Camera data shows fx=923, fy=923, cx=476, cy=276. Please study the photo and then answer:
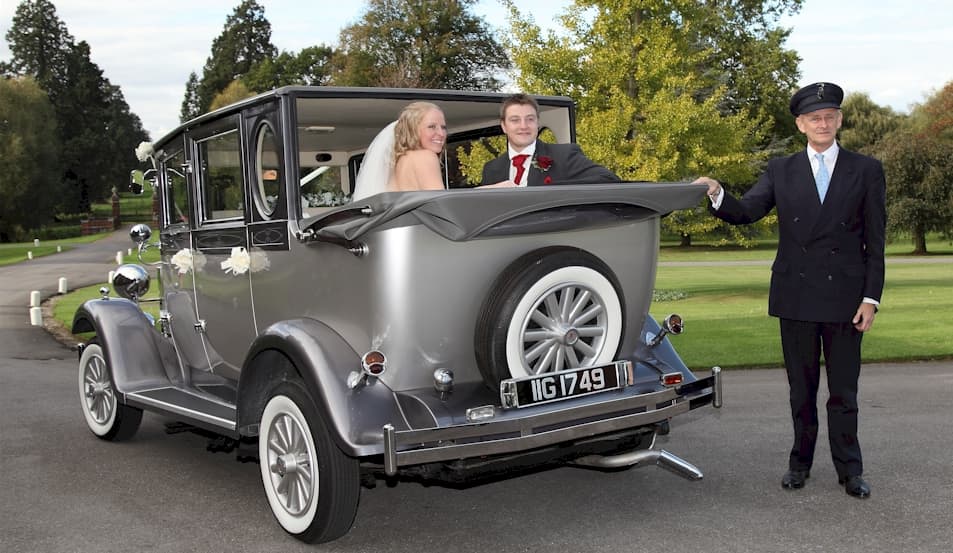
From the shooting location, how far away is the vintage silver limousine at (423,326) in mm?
4086

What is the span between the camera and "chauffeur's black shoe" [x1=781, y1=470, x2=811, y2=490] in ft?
16.5

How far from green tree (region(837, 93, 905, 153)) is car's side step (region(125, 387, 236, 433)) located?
56234 millimetres

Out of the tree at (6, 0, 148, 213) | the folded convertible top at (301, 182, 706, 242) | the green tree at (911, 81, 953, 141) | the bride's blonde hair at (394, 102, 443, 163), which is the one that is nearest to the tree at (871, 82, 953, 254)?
the green tree at (911, 81, 953, 141)

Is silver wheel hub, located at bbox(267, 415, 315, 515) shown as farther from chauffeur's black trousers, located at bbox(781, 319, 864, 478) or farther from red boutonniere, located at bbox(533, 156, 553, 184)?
chauffeur's black trousers, located at bbox(781, 319, 864, 478)

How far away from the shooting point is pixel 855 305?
193 inches

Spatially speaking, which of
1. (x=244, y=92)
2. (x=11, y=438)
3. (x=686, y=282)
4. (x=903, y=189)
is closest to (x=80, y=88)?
(x=244, y=92)

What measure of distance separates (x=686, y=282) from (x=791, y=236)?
63.1ft

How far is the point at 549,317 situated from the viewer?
4352 millimetres

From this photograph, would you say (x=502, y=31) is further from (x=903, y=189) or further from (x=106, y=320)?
(x=903, y=189)

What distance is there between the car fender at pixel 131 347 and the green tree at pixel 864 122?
55793mm

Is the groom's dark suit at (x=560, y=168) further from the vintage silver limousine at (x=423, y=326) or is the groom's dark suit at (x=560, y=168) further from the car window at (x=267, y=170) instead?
the car window at (x=267, y=170)

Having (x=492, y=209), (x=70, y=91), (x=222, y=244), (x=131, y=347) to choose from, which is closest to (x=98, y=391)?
(x=131, y=347)

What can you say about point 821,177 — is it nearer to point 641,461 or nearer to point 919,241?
point 641,461

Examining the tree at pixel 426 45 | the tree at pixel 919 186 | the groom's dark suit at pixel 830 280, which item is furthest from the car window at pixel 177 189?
the tree at pixel 426 45
